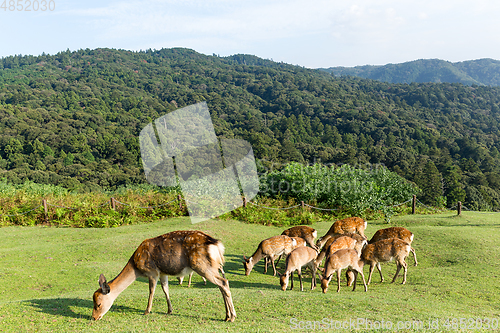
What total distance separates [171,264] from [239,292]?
2.19 meters

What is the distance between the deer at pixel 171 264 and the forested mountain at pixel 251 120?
16.3 metres

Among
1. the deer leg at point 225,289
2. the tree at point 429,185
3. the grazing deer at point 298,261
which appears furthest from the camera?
the tree at point 429,185

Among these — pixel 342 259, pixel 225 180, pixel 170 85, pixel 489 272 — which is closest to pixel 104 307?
pixel 342 259

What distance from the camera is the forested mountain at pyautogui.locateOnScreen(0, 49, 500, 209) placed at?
160 feet

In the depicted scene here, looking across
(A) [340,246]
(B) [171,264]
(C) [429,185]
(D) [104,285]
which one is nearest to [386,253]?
(A) [340,246]

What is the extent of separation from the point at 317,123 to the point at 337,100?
2258 centimetres

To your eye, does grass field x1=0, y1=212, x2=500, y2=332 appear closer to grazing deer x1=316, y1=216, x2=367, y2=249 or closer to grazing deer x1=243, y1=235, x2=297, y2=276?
grazing deer x1=243, y1=235, x2=297, y2=276

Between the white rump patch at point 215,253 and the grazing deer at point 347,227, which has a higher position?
the white rump patch at point 215,253

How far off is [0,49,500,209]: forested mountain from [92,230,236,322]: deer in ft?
53.4

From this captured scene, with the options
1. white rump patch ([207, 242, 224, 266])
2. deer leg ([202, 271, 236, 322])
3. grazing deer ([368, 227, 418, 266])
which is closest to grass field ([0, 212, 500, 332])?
deer leg ([202, 271, 236, 322])

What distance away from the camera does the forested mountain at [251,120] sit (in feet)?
160

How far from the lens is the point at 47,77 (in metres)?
96.9

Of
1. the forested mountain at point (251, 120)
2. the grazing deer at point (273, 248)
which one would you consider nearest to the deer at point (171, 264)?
the grazing deer at point (273, 248)

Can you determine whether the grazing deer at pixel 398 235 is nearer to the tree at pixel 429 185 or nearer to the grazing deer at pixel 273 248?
the grazing deer at pixel 273 248
